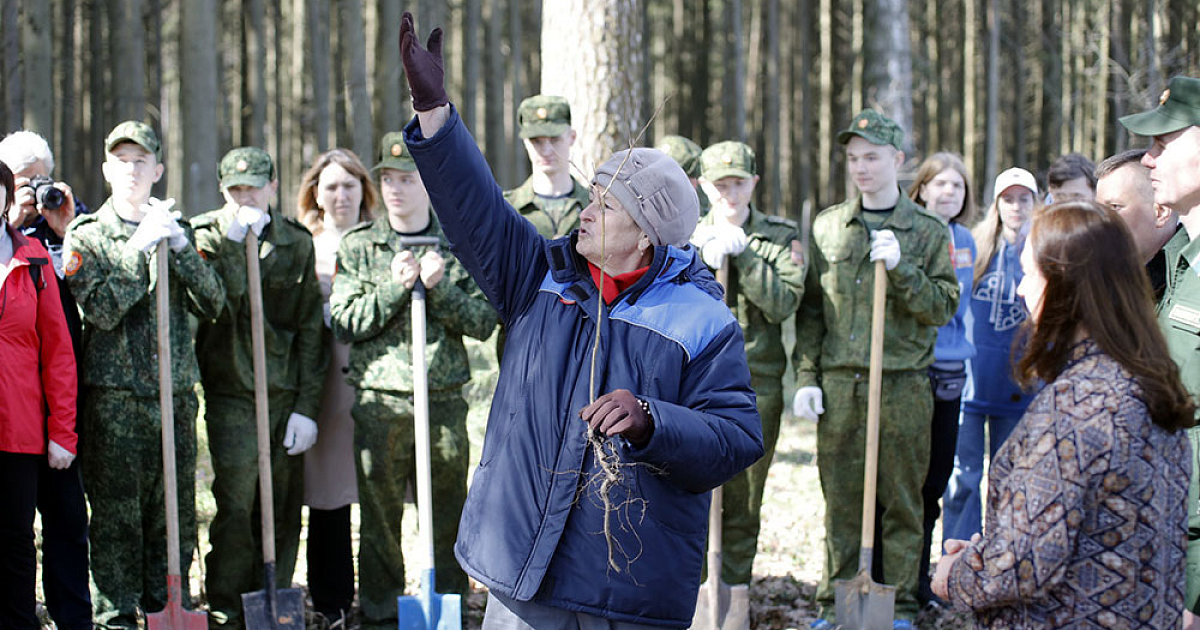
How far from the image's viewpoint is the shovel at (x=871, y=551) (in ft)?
17.1

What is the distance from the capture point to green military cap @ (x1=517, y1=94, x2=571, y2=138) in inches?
222

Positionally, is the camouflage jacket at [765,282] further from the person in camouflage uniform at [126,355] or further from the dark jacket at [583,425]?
the person in camouflage uniform at [126,355]

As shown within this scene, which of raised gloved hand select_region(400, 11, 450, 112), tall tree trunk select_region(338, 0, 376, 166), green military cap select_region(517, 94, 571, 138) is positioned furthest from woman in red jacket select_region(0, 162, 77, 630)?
tall tree trunk select_region(338, 0, 376, 166)

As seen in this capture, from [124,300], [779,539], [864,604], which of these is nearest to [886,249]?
[864,604]

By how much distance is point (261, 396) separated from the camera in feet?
16.9

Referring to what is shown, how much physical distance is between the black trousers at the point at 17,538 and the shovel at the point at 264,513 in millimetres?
913

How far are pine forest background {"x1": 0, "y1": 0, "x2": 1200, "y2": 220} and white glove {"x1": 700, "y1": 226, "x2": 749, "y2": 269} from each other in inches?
76.2

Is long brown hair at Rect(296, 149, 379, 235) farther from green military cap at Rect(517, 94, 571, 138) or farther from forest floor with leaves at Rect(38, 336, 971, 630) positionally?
forest floor with leaves at Rect(38, 336, 971, 630)

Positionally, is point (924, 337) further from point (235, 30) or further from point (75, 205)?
point (235, 30)

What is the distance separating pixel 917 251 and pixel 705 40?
26837 mm

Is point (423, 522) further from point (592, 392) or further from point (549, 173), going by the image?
point (592, 392)

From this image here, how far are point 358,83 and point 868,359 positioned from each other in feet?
41.8

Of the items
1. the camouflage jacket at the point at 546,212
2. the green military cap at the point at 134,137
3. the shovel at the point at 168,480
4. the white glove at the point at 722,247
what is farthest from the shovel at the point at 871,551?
the green military cap at the point at 134,137

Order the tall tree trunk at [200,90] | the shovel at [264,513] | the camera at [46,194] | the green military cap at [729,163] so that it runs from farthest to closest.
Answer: the tall tree trunk at [200,90]
the green military cap at [729,163]
the shovel at [264,513]
the camera at [46,194]
